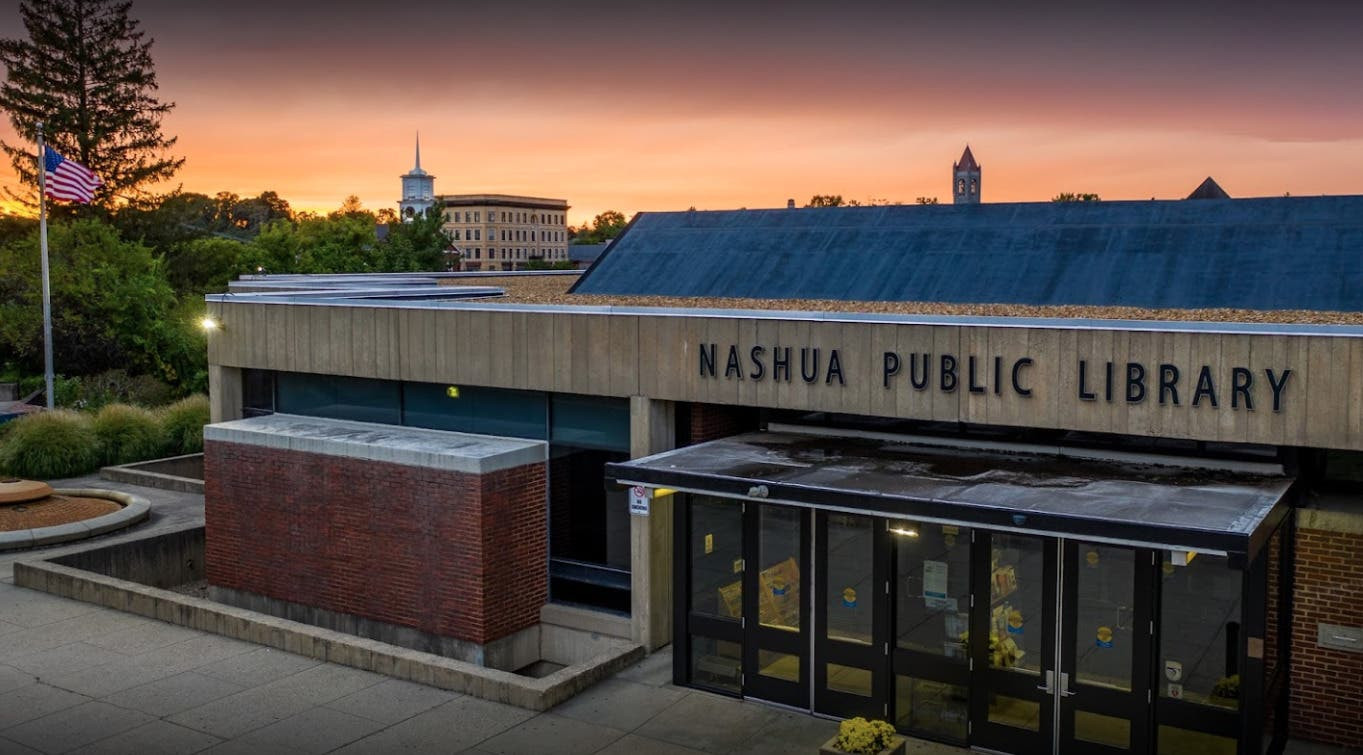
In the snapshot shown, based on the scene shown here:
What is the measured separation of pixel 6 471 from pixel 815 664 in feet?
76.0

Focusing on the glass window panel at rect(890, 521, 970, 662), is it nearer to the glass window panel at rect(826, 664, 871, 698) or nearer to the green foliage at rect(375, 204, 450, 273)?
the glass window panel at rect(826, 664, 871, 698)

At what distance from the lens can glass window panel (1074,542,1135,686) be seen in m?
11.6

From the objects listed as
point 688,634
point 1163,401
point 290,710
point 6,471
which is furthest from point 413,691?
point 6,471

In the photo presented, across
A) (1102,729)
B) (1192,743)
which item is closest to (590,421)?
(1102,729)

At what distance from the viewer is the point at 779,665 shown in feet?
45.4

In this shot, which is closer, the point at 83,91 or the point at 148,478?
the point at 148,478

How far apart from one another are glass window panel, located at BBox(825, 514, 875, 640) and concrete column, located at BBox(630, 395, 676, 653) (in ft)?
10.1

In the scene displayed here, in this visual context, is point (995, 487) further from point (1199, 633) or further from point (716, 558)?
point (716, 558)

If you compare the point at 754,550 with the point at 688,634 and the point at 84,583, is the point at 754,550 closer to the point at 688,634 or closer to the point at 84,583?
the point at 688,634

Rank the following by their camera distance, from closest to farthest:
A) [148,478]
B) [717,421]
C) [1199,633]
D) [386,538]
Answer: [1199,633]
[717,421]
[386,538]
[148,478]

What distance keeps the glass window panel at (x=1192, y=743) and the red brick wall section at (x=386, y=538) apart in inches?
331

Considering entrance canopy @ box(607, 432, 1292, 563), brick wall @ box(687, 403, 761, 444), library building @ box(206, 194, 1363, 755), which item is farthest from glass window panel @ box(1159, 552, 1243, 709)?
brick wall @ box(687, 403, 761, 444)

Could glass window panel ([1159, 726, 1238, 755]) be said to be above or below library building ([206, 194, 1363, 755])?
below

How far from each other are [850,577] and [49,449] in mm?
23043
